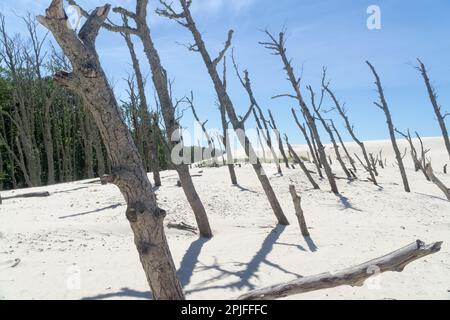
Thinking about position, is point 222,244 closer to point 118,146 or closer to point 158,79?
point 158,79

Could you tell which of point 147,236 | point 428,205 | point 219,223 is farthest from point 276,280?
point 428,205

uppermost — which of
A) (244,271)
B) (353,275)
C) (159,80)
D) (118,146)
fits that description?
(159,80)

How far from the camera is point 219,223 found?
10398mm

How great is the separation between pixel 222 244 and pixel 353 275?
189 inches

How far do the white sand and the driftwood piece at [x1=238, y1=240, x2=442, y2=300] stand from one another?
5.55 ft

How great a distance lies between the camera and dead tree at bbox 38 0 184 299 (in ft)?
11.3

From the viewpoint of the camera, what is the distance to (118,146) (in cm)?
357

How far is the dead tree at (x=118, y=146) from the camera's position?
3.45m

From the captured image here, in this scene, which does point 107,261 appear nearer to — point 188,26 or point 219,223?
point 219,223

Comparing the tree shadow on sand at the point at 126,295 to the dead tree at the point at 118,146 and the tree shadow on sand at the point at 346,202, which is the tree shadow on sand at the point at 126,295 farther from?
the tree shadow on sand at the point at 346,202

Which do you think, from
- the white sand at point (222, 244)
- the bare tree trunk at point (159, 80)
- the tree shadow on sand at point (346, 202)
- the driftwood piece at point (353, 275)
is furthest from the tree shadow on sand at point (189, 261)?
the tree shadow on sand at point (346, 202)

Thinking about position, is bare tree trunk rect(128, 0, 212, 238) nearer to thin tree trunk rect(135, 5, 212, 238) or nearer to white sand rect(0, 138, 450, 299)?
thin tree trunk rect(135, 5, 212, 238)

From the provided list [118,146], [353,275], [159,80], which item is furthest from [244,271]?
[159,80]
